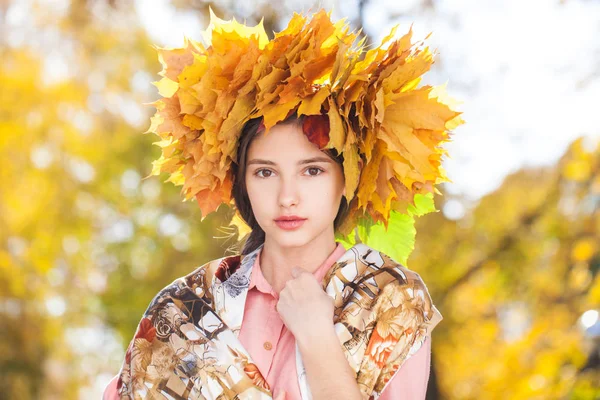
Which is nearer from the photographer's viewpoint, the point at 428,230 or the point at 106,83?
the point at 428,230

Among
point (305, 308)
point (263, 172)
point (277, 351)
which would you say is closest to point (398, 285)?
point (305, 308)

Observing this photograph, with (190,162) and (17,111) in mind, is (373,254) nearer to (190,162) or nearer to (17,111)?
(190,162)

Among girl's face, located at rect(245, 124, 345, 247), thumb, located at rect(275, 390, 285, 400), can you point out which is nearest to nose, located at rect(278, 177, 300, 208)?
girl's face, located at rect(245, 124, 345, 247)

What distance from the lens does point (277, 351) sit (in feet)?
8.21

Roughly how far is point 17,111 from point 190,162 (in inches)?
434

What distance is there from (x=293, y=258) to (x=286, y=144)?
1.21 feet

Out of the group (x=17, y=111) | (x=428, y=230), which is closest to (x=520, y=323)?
(x=428, y=230)

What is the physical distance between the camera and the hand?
2385mm

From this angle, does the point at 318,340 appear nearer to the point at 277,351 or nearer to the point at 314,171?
the point at 277,351

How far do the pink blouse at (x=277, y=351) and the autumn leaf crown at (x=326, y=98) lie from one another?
0.34 m

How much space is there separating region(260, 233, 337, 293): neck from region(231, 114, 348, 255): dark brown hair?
0.48 ft

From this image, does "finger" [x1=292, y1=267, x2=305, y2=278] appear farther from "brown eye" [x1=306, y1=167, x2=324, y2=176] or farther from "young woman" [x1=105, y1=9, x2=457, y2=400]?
"brown eye" [x1=306, y1=167, x2=324, y2=176]

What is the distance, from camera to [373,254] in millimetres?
2590

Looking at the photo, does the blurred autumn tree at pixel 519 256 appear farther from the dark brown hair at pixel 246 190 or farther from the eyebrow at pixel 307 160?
the eyebrow at pixel 307 160
